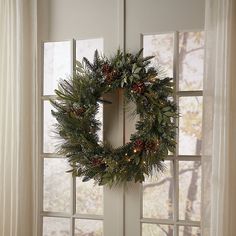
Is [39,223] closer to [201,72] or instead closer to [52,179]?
[52,179]

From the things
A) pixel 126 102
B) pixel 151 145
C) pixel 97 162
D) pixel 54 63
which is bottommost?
pixel 97 162

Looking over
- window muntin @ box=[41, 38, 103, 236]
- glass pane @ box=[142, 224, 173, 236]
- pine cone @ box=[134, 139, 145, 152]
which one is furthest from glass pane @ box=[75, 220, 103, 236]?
pine cone @ box=[134, 139, 145, 152]

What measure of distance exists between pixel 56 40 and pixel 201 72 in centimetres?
89

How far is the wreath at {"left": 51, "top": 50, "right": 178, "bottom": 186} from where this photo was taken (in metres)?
1.95

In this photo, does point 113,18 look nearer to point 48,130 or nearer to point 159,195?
point 48,130

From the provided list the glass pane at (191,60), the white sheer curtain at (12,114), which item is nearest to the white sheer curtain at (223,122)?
the glass pane at (191,60)

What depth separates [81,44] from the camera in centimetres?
226

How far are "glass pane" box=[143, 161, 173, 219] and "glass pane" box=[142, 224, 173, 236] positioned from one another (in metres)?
0.05

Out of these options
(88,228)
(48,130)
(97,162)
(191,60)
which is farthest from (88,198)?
(191,60)

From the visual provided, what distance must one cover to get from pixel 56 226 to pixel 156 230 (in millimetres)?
624

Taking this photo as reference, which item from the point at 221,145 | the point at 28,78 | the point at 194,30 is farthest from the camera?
the point at 28,78

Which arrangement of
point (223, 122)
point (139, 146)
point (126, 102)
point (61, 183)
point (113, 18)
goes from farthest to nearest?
point (61, 183) < point (113, 18) < point (126, 102) < point (139, 146) < point (223, 122)

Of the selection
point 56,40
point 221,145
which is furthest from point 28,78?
point 221,145

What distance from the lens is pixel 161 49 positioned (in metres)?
2.14
